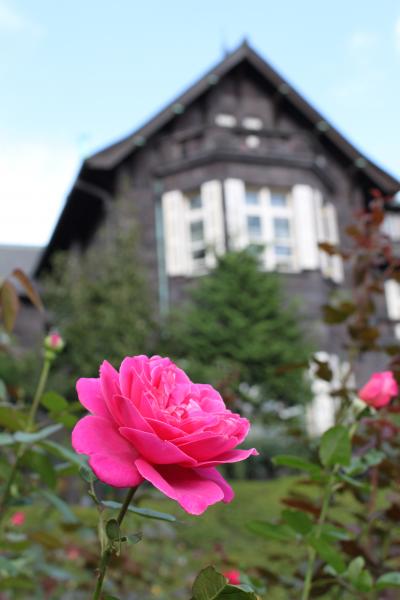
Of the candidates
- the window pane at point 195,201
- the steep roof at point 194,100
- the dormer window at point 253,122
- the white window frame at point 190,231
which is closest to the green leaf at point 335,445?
the white window frame at point 190,231

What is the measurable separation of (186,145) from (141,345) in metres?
4.30

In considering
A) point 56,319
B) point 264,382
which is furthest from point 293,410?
point 56,319

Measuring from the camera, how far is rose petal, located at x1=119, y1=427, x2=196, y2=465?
0.53 m

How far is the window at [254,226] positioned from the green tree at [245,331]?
3.78 feet

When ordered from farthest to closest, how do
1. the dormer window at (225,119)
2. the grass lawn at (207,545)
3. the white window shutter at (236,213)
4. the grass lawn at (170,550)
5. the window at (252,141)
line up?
the dormer window at (225,119) < the window at (252,141) < the white window shutter at (236,213) < the grass lawn at (207,545) < the grass lawn at (170,550)

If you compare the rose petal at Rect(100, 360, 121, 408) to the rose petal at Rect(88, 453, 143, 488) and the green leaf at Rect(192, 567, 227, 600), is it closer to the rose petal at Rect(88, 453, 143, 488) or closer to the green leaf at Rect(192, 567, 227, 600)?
the rose petal at Rect(88, 453, 143, 488)

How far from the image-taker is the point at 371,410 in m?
0.97

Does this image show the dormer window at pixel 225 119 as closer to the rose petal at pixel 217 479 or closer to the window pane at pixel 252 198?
the window pane at pixel 252 198

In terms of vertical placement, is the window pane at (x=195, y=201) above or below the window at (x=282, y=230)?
above

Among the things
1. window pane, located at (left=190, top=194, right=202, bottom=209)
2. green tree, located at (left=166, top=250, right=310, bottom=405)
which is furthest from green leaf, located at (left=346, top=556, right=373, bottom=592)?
window pane, located at (left=190, top=194, right=202, bottom=209)

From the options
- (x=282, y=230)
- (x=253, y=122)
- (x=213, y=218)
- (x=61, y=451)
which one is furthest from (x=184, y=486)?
(x=253, y=122)

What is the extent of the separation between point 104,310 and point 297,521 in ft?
30.7

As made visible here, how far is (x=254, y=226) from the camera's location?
12141 mm

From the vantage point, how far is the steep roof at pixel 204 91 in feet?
41.3
